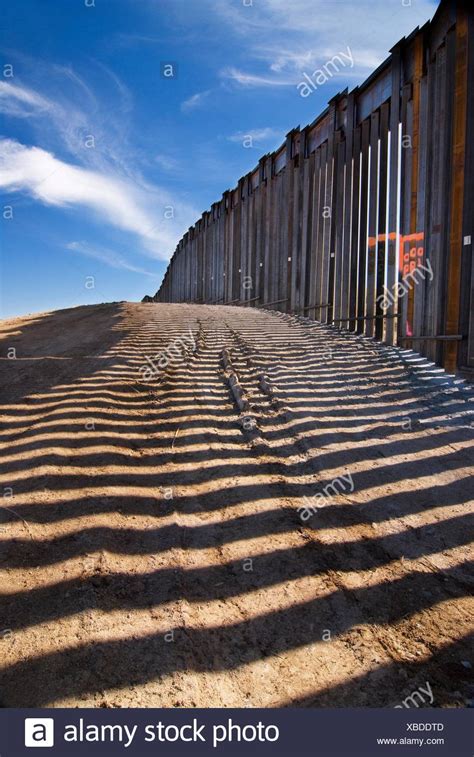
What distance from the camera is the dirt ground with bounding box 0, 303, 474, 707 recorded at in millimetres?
1861

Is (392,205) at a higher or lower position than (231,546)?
higher

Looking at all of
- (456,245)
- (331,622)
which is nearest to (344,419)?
(331,622)

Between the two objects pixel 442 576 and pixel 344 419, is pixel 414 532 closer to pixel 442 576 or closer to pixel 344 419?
pixel 442 576

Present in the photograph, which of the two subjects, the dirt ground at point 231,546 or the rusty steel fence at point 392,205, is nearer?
the dirt ground at point 231,546

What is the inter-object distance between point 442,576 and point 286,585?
0.84m

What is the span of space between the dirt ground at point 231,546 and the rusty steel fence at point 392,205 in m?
2.68

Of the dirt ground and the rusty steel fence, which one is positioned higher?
the rusty steel fence

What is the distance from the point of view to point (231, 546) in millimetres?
2643

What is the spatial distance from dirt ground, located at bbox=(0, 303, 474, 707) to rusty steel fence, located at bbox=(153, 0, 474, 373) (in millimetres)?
2677

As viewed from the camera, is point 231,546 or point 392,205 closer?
point 231,546

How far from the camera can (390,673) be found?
1.86 metres

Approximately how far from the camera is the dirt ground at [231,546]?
6.11 ft

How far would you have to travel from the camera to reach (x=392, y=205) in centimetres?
873

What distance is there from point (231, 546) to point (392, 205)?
807 centimetres
